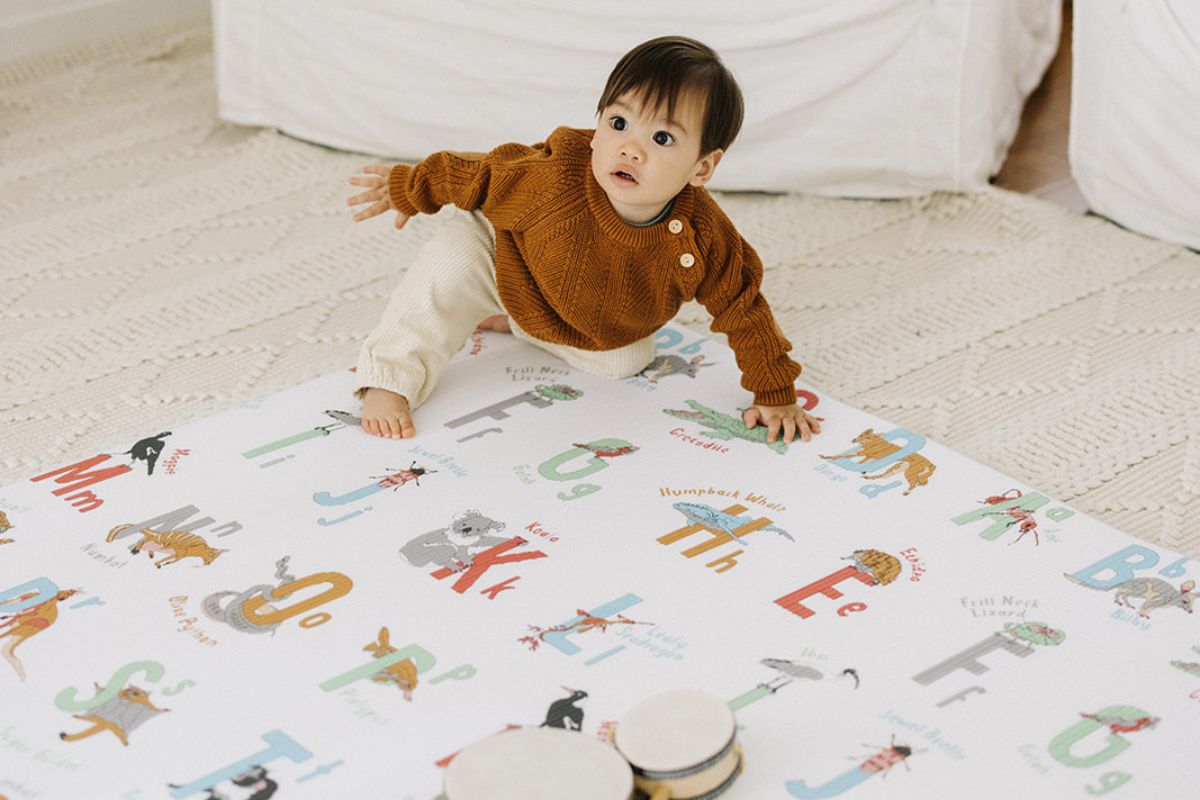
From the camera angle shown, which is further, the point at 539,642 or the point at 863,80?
the point at 863,80

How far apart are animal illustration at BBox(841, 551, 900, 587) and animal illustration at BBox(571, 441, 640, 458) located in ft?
0.75

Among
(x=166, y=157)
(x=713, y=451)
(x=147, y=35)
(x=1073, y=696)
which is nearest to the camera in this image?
(x=1073, y=696)

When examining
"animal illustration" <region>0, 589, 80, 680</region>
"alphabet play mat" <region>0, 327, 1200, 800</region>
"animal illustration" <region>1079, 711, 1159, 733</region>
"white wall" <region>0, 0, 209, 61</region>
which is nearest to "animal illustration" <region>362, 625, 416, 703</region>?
"alphabet play mat" <region>0, 327, 1200, 800</region>

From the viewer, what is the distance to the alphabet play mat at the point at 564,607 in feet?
3.11

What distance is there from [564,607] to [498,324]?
459 mm

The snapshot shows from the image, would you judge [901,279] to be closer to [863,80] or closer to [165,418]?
[863,80]

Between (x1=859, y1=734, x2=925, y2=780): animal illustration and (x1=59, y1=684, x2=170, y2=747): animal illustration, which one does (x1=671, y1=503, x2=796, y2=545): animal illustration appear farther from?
(x1=59, y1=684, x2=170, y2=747): animal illustration

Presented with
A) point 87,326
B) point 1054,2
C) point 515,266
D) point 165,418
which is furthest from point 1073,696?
point 1054,2

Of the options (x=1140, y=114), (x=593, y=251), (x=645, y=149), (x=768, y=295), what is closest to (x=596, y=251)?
(x=593, y=251)

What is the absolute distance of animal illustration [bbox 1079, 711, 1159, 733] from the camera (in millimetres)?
965

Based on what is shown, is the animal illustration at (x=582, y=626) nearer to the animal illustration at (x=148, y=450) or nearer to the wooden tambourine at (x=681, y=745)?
the wooden tambourine at (x=681, y=745)

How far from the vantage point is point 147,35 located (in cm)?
225

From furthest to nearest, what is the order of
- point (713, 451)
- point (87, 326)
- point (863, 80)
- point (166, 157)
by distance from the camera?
1. point (166, 157)
2. point (863, 80)
3. point (87, 326)
4. point (713, 451)

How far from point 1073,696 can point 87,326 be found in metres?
1.02
